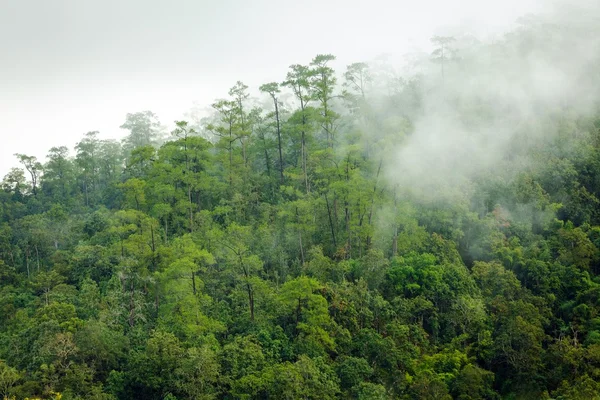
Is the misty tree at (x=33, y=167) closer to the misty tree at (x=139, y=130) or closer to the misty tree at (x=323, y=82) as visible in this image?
the misty tree at (x=139, y=130)

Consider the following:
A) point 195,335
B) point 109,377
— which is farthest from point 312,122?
point 109,377

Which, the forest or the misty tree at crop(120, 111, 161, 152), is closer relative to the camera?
the forest

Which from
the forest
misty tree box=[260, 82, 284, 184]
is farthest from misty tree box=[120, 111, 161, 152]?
misty tree box=[260, 82, 284, 184]

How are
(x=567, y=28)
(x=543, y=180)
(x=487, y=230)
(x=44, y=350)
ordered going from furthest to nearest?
(x=567, y=28), (x=543, y=180), (x=487, y=230), (x=44, y=350)

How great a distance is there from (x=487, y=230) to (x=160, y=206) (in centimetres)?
2295

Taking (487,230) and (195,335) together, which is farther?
(487,230)

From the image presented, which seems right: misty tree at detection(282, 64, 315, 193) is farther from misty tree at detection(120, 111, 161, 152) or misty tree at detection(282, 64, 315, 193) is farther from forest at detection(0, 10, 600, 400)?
misty tree at detection(120, 111, 161, 152)

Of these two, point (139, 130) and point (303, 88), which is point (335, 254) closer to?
point (303, 88)

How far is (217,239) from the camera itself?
3142cm

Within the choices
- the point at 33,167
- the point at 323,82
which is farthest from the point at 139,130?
the point at 323,82

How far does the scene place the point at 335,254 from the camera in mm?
34656

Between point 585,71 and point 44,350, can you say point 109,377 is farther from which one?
point 585,71

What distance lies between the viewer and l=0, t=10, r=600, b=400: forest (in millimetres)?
24719

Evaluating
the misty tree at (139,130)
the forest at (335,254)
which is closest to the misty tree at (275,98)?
the forest at (335,254)
